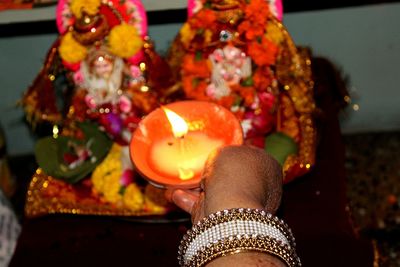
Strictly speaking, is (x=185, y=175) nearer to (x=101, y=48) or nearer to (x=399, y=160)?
(x=101, y=48)

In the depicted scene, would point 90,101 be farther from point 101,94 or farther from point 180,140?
point 180,140

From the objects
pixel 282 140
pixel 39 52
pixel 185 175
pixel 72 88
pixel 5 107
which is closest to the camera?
pixel 185 175

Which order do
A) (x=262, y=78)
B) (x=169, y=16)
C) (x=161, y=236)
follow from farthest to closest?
(x=169, y=16)
(x=262, y=78)
(x=161, y=236)

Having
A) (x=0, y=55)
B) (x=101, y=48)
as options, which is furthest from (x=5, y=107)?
(x=101, y=48)

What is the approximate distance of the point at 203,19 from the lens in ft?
4.35

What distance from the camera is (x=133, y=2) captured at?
1371 mm

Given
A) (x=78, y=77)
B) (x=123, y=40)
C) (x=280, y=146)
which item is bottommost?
(x=280, y=146)

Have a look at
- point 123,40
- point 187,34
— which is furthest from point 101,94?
point 187,34

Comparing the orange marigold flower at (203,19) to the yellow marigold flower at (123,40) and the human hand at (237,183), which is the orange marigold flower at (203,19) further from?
the human hand at (237,183)

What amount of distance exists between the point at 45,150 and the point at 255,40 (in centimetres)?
58

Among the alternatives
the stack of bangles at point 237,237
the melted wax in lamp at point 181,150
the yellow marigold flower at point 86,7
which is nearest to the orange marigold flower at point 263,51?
the yellow marigold flower at point 86,7

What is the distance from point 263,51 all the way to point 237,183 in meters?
0.74

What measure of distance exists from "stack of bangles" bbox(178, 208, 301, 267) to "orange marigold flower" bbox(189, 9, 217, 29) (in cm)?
80

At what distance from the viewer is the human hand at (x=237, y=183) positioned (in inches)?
24.7
